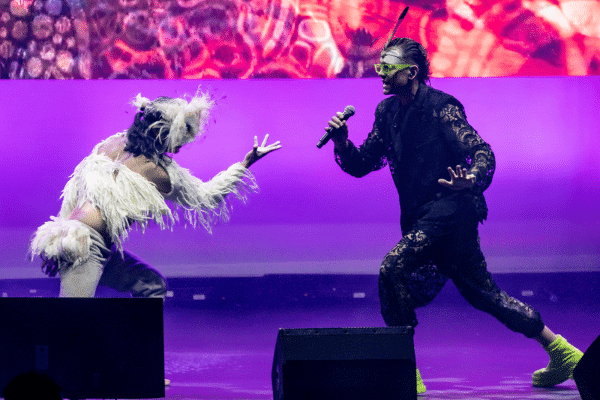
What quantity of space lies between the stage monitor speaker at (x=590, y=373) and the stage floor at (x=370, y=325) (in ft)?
2.41

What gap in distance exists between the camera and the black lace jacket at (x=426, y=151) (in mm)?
3303

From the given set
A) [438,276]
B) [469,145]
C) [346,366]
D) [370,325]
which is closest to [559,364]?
[438,276]

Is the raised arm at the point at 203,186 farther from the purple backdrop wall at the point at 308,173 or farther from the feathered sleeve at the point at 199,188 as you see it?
the purple backdrop wall at the point at 308,173

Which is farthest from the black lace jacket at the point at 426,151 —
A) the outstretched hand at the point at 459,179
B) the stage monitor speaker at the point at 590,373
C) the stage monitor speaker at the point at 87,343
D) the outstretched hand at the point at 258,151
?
the stage monitor speaker at the point at 87,343

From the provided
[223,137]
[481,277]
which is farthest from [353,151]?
[223,137]

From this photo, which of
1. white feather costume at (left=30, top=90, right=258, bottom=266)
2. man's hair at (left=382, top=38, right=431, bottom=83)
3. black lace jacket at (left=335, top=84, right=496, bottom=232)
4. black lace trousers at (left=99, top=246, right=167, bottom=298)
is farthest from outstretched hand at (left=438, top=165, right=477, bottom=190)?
black lace trousers at (left=99, top=246, right=167, bottom=298)

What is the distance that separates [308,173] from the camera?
4.96 meters

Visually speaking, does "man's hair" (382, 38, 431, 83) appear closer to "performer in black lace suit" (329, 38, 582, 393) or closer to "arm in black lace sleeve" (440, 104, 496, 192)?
"performer in black lace suit" (329, 38, 582, 393)

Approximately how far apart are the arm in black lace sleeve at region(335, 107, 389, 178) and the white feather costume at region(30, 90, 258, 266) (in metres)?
0.76

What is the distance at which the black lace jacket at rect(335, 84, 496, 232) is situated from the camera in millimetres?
3303

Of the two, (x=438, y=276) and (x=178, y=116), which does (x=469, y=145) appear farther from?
(x=178, y=116)

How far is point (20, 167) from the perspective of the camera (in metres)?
4.97

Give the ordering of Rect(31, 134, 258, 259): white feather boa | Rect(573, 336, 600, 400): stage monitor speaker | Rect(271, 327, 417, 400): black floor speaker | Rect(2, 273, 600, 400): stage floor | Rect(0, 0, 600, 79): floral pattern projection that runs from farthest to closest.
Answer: Rect(0, 0, 600, 79): floral pattern projection → Rect(2, 273, 600, 400): stage floor → Rect(31, 134, 258, 259): white feather boa → Rect(271, 327, 417, 400): black floor speaker → Rect(573, 336, 600, 400): stage monitor speaker

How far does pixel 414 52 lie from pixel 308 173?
5.46 ft
